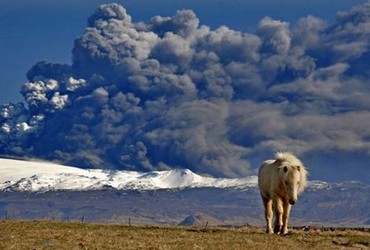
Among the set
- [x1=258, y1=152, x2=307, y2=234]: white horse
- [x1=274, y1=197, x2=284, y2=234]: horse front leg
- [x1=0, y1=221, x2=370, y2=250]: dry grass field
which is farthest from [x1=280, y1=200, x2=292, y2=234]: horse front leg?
[x1=0, y1=221, x2=370, y2=250]: dry grass field

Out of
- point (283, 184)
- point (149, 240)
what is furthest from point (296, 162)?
point (149, 240)

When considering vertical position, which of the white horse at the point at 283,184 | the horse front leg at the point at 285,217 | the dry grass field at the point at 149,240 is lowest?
the dry grass field at the point at 149,240

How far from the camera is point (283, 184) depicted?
50219mm

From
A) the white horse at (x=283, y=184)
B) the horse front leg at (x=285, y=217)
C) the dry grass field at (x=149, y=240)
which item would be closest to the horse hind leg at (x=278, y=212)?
the white horse at (x=283, y=184)

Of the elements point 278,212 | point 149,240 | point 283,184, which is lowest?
point 149,240

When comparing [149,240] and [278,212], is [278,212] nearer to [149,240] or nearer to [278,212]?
[278,212]

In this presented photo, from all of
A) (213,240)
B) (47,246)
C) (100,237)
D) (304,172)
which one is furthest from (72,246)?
(304,172)

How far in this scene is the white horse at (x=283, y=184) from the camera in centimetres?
4931

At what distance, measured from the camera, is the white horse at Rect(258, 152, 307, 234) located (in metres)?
49.3

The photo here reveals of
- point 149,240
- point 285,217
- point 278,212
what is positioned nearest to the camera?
point 149,240

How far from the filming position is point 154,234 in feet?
152

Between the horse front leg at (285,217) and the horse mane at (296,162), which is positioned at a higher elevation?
the horse mane at (296,162)

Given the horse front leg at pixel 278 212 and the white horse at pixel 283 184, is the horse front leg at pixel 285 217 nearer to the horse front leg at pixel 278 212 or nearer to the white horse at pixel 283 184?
the white horse at pixel 283 184

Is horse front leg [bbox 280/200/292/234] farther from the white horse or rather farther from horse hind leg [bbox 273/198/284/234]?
horse hind leg [bbox 273/198/284/234]
